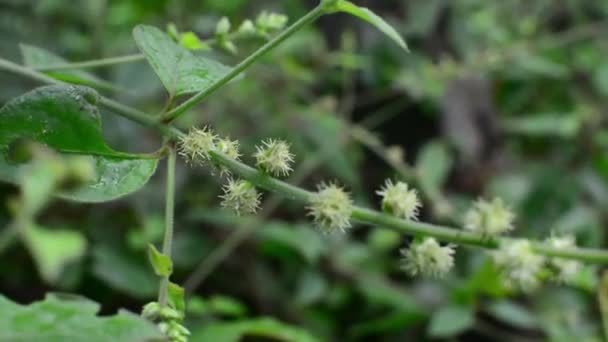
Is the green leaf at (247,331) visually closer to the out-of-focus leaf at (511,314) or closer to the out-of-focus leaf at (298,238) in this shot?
the out-of-focus leaf at (298,238)

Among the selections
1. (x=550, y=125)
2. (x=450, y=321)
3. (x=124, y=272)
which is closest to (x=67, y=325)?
(x=124, y=272)

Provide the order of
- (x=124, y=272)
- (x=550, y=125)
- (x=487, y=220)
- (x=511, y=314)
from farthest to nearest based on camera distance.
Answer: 1. (x=550, y=125)
2. (x=511, y=314)
3. (x=124, y=272)
4. (x=487, y=220)

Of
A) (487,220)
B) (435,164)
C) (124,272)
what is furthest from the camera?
(435,164)

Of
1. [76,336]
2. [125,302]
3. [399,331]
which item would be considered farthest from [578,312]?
[76,336]

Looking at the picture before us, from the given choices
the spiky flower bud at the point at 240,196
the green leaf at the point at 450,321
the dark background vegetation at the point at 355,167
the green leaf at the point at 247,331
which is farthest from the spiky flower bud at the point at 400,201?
the green leaf at the point at 450,321

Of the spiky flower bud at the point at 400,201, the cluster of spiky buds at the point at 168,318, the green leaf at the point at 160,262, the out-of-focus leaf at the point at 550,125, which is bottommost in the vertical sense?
the cluster of spiky buds at the point at 168,318

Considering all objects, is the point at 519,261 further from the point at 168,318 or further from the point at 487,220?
the point at 168,318

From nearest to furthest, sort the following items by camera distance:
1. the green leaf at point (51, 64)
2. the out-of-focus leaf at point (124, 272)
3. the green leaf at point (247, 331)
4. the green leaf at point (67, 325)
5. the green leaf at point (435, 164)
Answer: the green leaf at point (67, 325) < the green leaf at point (51, 64) < the green leaf at point (247, 331) < the out-of-focus leaf at point (124, 272) < the green leaf at point (435, 164)

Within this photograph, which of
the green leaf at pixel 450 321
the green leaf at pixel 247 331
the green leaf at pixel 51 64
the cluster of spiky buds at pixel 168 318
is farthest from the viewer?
the green leaf at pixel 450 321

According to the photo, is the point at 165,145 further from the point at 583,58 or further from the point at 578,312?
the point at 583,58
